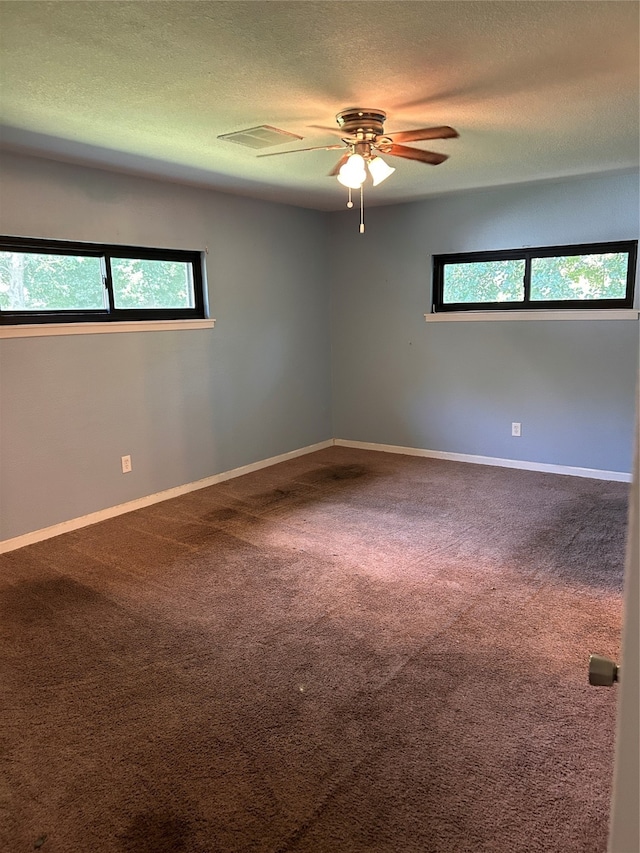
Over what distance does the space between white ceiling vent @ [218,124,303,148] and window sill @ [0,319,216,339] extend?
148 cm

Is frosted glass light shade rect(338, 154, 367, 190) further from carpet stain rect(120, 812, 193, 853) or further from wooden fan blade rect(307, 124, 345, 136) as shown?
A: carpet stain rect(120, 812, 193, 853)

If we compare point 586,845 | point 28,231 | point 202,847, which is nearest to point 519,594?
point 586,845

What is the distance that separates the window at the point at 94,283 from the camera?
344 cm

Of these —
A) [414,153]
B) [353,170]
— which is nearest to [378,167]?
[353,170]

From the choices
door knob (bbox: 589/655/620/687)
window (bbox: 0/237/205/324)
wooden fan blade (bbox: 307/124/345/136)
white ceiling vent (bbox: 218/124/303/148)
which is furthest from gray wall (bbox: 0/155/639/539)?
door knob (bbox: 589/655/620/687)

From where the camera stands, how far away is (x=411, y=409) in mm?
5480

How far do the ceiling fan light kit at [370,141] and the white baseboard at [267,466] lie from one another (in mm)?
2627

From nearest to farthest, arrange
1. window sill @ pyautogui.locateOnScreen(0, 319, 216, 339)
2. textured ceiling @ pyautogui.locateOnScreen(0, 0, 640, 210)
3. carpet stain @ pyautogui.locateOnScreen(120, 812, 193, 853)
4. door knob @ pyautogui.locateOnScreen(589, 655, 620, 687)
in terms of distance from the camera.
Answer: door knob @ pyautogui.locateOnScreen(589, 655, 620, 687) → carpet stain @ pyautogui.locateOnScreen(120, 812, 193, 853) → textured ceiling @ pyautogui.locateOnScreen(0, 0, 640, 210) → window sill @ pyautogui.locateOnScreen(0, 319, 216, 339)

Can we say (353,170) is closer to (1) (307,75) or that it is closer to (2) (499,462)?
(1) (307,75)

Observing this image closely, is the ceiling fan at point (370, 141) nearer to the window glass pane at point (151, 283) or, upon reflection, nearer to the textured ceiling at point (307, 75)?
the textured ceiling at point (307, 75)

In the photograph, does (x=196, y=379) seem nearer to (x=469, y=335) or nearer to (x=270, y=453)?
(x=270, y=453)

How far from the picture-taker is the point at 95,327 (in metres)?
3.79

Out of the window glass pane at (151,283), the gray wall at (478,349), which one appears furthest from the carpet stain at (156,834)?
the gray wall at (478,349)

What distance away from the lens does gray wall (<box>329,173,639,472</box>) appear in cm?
441
